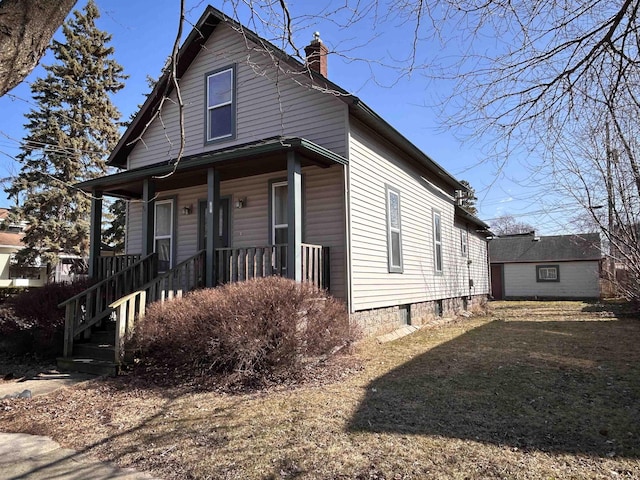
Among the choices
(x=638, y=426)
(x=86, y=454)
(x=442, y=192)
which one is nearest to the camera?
(x=86, y=454)

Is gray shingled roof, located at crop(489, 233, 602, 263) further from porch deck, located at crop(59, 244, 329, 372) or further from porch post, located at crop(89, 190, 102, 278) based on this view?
porch post, located at crop(89, 190, 102, 278)

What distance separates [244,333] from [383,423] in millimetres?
2270

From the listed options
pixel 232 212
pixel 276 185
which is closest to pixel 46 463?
pixel 276 185

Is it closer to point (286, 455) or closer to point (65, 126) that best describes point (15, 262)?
point (65, 126)

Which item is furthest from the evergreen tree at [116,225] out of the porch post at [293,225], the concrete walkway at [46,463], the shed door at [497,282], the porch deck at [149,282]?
the concrete walkway at [46,463]

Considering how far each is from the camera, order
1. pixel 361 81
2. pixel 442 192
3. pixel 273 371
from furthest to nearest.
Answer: pixel 442 192 → pixel 273 371 → pixel 361 81

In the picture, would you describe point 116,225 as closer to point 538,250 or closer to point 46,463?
point 46,463

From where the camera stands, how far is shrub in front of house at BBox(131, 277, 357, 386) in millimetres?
5695

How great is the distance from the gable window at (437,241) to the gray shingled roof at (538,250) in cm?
1554

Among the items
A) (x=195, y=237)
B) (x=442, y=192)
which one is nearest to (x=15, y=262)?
(x=195, y=237)

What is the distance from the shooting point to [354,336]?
706cm

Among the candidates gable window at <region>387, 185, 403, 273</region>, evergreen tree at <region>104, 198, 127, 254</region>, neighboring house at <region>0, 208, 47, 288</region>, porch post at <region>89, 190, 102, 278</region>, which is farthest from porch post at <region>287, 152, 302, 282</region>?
neighboring house at <region>0, 208, 47, 288</region>

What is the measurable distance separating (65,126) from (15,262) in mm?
8258

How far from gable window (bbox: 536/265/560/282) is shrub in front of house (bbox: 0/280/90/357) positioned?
27280mm
